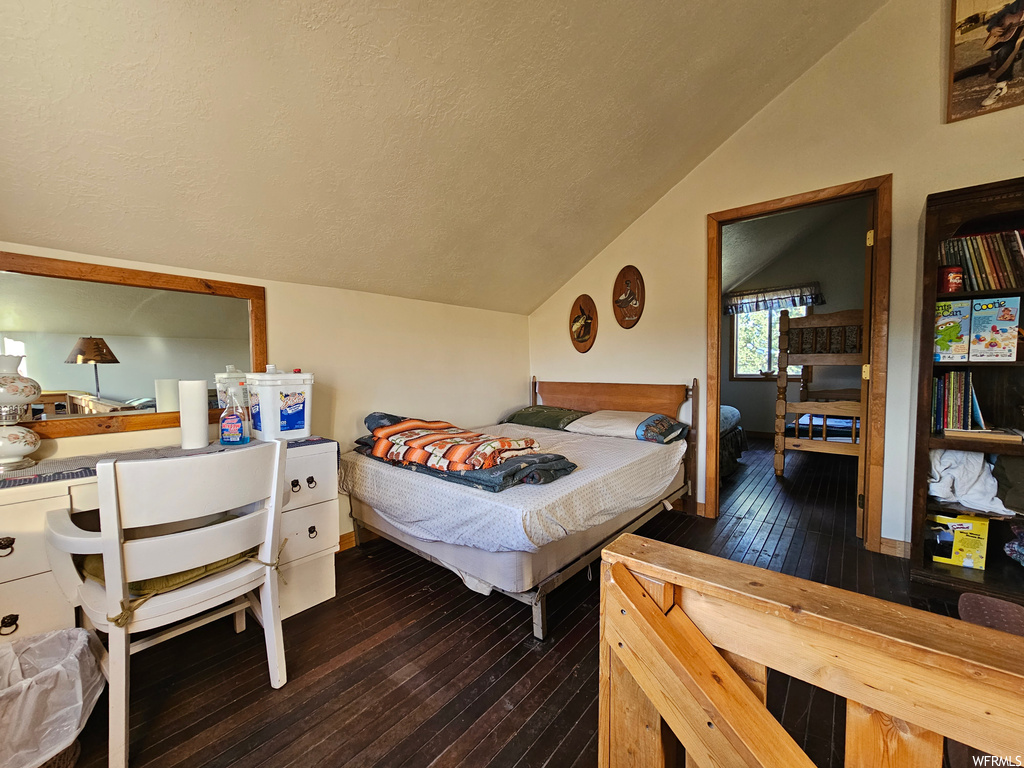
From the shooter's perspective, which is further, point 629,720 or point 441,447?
point 441,447

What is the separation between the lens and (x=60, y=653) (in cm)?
129

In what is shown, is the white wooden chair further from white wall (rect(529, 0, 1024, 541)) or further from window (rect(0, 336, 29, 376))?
white wall (rect(529, 0, 1024, 541))

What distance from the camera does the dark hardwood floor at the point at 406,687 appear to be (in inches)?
47.6

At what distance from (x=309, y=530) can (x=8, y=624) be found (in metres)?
0.88

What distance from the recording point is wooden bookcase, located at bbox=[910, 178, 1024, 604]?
178cm

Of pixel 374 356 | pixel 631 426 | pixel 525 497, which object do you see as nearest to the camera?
pixel 525 497

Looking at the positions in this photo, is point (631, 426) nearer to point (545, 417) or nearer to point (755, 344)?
point (545, 417)

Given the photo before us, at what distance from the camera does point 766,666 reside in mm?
599

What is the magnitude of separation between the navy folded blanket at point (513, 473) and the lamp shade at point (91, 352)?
143 centimetres

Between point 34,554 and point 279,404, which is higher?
point 279,404

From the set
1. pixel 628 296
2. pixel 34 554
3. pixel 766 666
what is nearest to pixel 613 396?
pixel 628 296

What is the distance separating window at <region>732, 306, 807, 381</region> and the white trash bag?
672 centimetres

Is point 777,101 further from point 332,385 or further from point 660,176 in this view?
point 332,385

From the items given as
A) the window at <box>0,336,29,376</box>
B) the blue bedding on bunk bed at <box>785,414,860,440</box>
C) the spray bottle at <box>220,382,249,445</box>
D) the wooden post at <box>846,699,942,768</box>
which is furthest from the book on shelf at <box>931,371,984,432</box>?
the window at <box>0,336,29,376</box>
